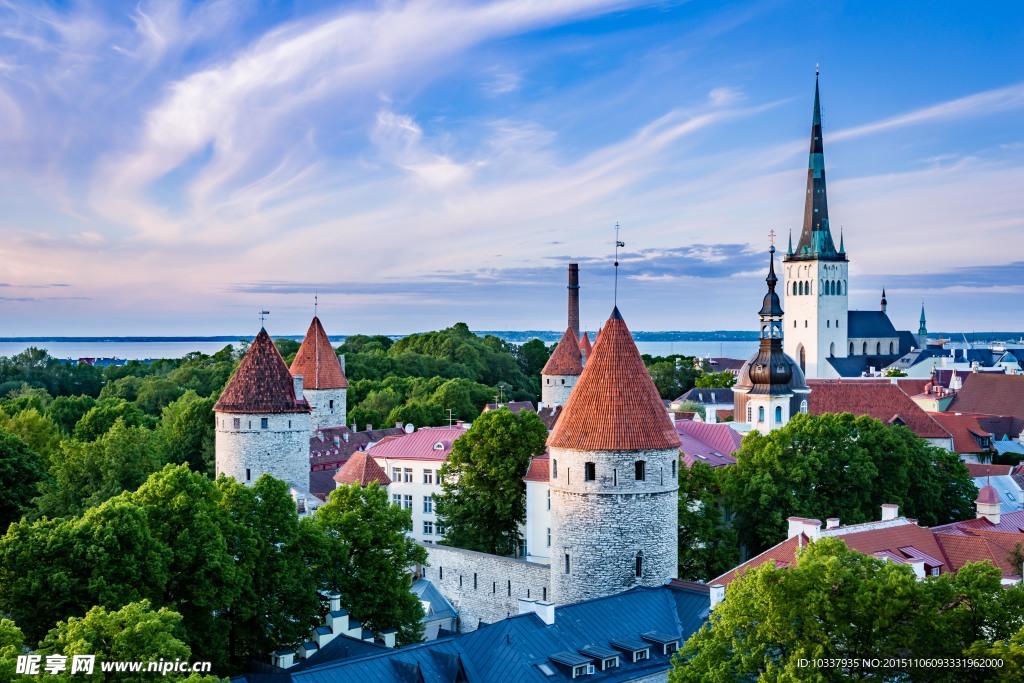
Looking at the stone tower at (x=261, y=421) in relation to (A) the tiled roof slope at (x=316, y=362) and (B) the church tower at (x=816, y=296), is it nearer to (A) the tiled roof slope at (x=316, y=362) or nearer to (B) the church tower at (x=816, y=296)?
(A) the tiled roof slope at (x=316, y=362)

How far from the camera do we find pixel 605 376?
27.0 m

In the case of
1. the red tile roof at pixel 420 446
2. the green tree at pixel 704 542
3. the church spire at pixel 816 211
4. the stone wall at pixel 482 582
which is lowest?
the stone wall at pixel 482 582

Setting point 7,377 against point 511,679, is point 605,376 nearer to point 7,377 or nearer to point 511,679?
point 511,679

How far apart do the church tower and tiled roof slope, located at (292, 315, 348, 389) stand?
59.3m

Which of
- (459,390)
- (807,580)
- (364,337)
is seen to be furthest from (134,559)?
(364,337)

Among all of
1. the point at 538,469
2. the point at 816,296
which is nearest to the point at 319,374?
the point at 538,469

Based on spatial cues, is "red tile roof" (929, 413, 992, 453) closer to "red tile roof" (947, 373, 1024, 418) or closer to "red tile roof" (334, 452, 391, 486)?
"red tile roof" (947, 373, 1024, 418)

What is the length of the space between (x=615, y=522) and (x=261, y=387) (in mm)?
14491

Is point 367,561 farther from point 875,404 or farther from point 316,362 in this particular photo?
point 875,404

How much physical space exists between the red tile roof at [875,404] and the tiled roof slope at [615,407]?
29595 millimetres

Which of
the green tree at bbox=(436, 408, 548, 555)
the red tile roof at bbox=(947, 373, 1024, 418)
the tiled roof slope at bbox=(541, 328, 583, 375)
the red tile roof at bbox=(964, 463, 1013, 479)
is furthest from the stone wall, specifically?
the red tile roof at bbox=(947, 373, 1024, 418)

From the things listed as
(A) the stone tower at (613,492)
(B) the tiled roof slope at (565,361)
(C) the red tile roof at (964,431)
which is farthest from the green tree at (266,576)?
(B) the tiled roof slope at (565,361)

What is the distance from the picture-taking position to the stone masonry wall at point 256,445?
35.1 meters

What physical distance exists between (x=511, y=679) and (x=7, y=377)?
239 feet
